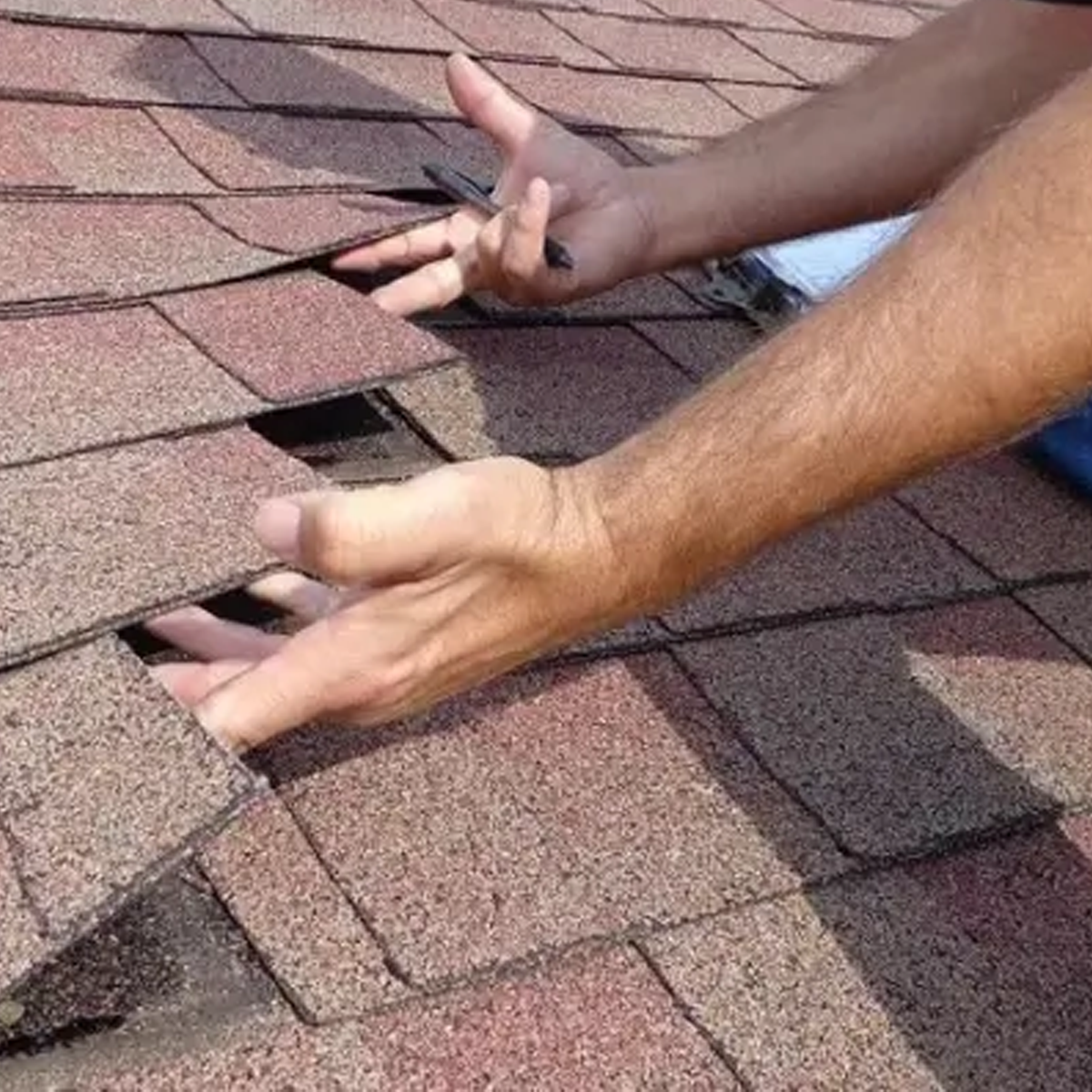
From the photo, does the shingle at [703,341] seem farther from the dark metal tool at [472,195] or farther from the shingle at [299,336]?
the shingle at [299,336]

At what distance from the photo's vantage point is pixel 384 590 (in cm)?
152

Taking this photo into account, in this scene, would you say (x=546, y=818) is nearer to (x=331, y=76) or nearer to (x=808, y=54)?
(x=331, y=76)

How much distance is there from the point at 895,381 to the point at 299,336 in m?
0.83

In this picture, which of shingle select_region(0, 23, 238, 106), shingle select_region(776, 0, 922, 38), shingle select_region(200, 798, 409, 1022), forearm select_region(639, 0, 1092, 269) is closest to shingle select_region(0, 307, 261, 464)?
shingle select_region(200, 798, 409, 1022)

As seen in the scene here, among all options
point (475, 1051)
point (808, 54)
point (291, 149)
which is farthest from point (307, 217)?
point (808, 54)

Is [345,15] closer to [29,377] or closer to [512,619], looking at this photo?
[29,377]

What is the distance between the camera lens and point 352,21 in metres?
2.91

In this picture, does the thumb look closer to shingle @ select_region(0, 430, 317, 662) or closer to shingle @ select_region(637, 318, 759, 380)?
shingle @ select_region(637, 318, 759, 380)

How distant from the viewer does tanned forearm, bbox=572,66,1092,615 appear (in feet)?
4.43

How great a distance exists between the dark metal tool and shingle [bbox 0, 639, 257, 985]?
3.18 feet

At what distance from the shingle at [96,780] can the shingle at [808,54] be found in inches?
91.6

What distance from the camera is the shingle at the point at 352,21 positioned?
2.79 m

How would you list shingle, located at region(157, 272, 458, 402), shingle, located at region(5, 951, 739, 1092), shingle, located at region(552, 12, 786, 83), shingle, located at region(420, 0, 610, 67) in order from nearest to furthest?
shingle, located at region(5, 951, 739, 1092)
shingle, located at region(157, 272, 458, 402)
shingle, located at region(420, 0, 610, 67)
shingle, located at region(552, 12, 786, 83)

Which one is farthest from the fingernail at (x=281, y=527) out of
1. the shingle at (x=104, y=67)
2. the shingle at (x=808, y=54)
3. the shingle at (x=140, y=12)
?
the shingle at (x=808, y=54)
